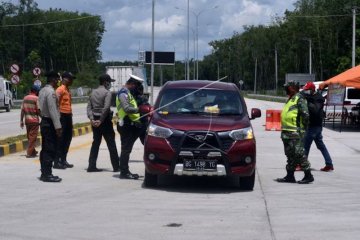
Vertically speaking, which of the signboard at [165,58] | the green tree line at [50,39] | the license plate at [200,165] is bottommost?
the license plate at [200,165]

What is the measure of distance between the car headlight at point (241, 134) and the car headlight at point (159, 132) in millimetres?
953

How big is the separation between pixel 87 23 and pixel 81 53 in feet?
17.5

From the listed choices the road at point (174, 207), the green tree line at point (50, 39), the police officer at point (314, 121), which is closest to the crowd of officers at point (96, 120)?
the road at point (174, 207)

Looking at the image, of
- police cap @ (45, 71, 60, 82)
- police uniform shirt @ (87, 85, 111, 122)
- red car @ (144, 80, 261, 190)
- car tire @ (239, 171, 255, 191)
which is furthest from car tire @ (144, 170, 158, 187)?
police cap @ (45, 71, 60, 82)

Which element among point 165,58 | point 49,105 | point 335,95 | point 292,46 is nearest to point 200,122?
point 49,105

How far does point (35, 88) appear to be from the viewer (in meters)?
15.4

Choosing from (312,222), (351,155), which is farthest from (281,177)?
(351,155)

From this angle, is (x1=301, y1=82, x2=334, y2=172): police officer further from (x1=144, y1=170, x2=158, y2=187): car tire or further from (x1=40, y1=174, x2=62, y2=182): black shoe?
(x1=40, y1=174, x2=62, y2=182): black shoe

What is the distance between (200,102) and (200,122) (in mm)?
981

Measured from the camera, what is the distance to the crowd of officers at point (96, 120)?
11555 mm

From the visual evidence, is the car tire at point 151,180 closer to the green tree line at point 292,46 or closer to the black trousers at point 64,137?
the black trousers at point 64,137

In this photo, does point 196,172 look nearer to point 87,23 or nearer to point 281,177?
point 281,177

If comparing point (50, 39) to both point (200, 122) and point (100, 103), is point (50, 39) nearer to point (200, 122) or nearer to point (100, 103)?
point (100, 103)

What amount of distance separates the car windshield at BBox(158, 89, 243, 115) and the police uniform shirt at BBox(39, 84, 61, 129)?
5.72 feet
